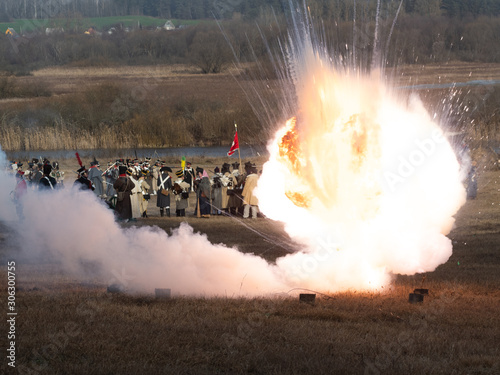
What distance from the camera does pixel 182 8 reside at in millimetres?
122750

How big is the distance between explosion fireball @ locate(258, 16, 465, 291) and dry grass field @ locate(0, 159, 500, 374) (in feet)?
3.01

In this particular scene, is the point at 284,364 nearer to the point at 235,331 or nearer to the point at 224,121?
the point at 235,331

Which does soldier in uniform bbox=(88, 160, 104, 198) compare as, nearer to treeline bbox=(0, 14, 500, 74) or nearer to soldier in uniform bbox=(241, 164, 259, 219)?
soldier in uniform bbox=(241, 164, 259, 219)

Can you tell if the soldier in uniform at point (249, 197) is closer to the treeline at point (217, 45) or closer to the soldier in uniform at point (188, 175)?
the soldier in uniform at point (188, 175)

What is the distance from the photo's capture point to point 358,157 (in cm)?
1461

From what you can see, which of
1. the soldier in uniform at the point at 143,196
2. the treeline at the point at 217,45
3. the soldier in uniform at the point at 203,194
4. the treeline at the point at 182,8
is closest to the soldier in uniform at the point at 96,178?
the soldier in uniform at the point at 143,196

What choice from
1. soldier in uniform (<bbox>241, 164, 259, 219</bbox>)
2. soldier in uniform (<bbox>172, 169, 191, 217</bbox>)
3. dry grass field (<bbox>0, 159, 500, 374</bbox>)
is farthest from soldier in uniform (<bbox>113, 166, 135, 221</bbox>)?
dry grass field (<bbox>0, 159, 500, 374</bbox>)

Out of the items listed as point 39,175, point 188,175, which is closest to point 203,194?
point 188,175

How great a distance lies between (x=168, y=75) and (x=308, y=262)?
65671 millimetres

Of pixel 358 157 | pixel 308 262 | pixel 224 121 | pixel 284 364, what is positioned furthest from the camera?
pixel 224 121

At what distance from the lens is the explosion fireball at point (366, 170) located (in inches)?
578

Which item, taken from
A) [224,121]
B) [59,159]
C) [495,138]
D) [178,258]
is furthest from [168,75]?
[178,258]

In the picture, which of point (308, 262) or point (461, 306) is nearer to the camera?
point (461, 306)

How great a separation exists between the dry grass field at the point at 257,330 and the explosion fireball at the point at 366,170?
0.92 m
